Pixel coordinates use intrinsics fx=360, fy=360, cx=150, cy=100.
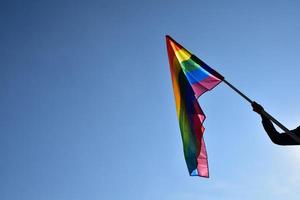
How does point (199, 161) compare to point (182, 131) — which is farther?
point (182, 131)

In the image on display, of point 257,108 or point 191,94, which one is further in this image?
point 191,94

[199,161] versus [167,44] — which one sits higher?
[167,44]

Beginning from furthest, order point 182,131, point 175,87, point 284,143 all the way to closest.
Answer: point 175,87 → point 182,131 → point 284,143

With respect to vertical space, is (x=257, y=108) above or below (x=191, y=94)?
below

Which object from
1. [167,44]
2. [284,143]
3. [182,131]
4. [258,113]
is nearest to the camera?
[284,143]

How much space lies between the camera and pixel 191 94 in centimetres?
1191

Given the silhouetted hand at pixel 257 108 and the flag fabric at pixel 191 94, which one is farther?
the flag fabric at pixel 191 94

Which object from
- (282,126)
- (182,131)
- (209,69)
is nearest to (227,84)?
(209,69)

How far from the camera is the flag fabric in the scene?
34.7 ft

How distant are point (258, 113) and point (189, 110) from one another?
10.8ft

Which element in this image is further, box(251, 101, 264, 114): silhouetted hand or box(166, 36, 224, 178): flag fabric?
box(166, 36, 224, 178): flag fabric

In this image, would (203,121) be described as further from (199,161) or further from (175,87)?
(175,87)

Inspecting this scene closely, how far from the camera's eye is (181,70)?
12.8 m

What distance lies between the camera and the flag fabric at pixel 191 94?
1056 centimetres
